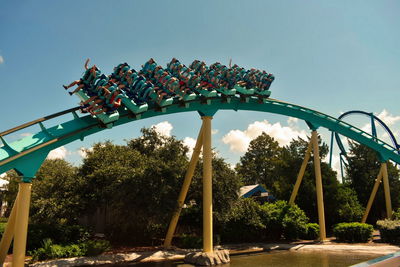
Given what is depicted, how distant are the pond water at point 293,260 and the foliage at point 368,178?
17709 mm

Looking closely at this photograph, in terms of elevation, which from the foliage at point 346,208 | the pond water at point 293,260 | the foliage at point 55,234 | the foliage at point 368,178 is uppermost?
the foliage at point 368,178

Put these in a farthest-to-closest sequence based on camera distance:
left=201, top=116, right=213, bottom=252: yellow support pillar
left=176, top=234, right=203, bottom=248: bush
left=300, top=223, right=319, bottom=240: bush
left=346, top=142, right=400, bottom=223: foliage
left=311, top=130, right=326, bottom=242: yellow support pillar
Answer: left=346, top=142, right=400, bottom=223: foliage
left=300, top=223, right=319, bottom=240: bush
left=311, top=130, right=326, bottom=242: yellow support pillar
left=176, top=234, right=203, bottom=248: bush
left=201, top=116, right=213, bottom=252: yellow support pillar

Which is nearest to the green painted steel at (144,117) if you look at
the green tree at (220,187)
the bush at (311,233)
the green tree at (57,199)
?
the green tree at (220,187)

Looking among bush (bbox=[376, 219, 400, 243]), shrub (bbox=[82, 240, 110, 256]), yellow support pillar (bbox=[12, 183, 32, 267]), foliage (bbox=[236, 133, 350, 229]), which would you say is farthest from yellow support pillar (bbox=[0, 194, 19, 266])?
bush (bbox=[376, 219, 400, 243])

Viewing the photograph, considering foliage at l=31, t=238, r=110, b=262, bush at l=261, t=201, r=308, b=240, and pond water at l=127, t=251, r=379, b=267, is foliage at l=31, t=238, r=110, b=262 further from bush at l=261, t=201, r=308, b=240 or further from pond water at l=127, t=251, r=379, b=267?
bush at l=261, t=201, r=308, b=240

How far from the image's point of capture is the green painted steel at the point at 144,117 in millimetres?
8531

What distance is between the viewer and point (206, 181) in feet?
40.9

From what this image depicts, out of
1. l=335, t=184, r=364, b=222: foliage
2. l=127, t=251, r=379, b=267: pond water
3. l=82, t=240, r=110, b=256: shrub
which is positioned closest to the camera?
l=127, t=251, r=379, b=267: pond water

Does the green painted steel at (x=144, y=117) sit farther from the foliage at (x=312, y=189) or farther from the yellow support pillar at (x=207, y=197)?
the foliage at (x=312, y=189)

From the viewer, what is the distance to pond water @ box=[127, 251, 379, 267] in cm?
1126

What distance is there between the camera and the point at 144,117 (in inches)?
469

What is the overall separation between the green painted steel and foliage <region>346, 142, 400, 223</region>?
872 cm

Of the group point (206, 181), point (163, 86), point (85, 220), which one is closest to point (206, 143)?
point (206, 181)

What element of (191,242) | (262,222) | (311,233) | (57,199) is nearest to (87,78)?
(57,199)
